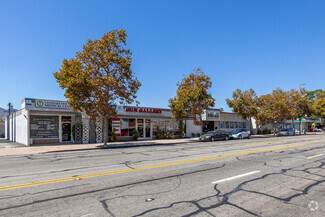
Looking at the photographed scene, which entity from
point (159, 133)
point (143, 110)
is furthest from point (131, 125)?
point (159, 133)

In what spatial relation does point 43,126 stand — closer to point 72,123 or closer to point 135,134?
point 72,123

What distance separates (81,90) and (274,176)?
605 inches

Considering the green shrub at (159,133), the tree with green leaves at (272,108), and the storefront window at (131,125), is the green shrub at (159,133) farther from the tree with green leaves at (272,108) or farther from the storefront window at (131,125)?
the tree with green leaves at (272,108)

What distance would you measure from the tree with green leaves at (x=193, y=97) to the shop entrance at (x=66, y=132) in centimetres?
1194

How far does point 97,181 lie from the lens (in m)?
6.87

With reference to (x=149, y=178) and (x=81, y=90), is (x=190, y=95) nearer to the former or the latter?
(x=81, y=90)

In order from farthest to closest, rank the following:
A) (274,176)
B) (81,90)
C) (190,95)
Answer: (190,95)
(81,90)
(274,176)

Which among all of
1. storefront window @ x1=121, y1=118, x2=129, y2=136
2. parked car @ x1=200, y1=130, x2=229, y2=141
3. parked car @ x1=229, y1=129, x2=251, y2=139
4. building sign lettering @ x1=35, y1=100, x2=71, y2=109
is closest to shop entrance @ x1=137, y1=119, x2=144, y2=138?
storefront window @ x1=121, y1=118, x2=129, y2=136

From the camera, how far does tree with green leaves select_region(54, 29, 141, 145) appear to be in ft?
59.4

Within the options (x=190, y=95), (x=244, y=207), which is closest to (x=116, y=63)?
(x=190, y=95)

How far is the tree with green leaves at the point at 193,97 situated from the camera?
2655 centimetres

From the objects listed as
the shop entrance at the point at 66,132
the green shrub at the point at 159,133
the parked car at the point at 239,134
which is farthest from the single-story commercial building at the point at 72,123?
the parked car at the point at 239,134

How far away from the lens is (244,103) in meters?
35.9

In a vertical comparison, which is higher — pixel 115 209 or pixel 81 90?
pixel 81 90
